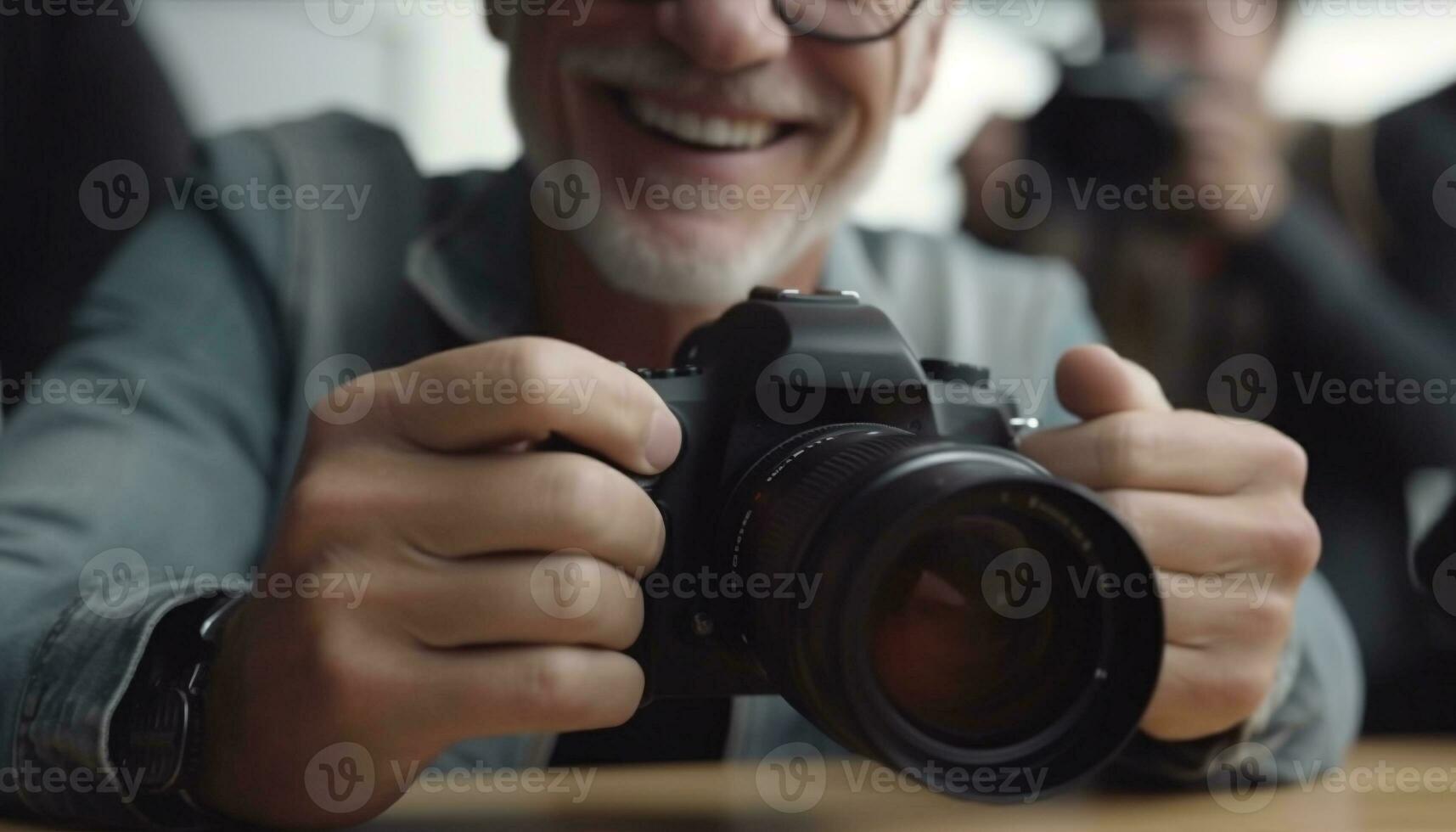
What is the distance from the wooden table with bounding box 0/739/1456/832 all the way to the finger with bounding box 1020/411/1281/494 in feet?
0.39

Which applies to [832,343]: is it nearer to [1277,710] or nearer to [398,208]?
[1277,710]

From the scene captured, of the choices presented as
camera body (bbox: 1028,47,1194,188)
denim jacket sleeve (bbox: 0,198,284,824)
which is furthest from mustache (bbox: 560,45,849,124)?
camera body (bbox: 1028,47,1194,188)

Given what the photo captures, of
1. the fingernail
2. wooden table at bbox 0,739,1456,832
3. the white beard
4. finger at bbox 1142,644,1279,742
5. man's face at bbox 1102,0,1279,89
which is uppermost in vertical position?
man's face at bbox 1102,0,1279,89

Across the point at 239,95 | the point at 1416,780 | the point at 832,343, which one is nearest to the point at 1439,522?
the point at 1416,780

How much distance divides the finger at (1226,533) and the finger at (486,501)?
0.63 ft

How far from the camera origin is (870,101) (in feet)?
2.30

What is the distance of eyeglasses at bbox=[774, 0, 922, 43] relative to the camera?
2.16ft

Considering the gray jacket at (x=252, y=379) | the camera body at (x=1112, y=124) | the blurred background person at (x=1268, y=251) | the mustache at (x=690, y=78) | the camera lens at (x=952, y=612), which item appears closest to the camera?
the camera lens at (x=952, y=612)

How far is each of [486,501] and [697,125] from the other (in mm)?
350

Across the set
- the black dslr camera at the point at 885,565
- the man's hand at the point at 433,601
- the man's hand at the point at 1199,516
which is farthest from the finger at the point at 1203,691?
the man's hand at the point at 433,601

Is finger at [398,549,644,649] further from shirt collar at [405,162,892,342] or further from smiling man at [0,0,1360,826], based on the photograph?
shirt collar at [405,162,892,342]

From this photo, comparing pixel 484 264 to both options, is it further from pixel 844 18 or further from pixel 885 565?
pixel 885 565

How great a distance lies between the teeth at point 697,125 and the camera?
2.22 ft

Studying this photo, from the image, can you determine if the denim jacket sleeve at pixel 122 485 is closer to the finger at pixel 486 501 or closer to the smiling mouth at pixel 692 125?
the finger at pixel 486 501
